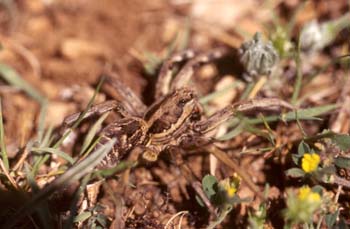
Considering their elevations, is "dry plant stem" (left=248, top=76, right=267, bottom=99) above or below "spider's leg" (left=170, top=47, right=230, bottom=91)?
below

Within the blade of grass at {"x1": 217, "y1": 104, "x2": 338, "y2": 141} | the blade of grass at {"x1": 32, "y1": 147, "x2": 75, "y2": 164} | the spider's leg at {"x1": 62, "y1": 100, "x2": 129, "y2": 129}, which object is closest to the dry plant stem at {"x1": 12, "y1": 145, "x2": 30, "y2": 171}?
the blade of grass at {"x1": 32, "y1": 147, "x2": 75, "y2": 164}

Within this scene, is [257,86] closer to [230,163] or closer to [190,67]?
[190,67]

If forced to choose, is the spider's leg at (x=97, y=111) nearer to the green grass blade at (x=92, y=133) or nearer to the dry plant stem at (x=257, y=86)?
the green grass blade at (x=92, y=133)

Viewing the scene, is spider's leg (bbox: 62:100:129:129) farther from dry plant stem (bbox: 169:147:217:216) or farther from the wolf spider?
dry plant stem (bbox: 169:147:217:216)

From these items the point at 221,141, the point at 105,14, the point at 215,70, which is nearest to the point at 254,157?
the point at 221,141

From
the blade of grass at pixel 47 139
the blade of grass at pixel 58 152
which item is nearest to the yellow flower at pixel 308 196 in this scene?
the blade of grass at pixel 58 152

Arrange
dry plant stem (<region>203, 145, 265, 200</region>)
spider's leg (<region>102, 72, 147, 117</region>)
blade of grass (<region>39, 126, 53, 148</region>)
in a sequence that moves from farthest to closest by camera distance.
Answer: spider's leg (<region>102, 72, 147, 117</region>)
blade of grass (<region>39, 126, 53, 148</region>)
dry plant stem (<region>203, 145, 265, 200</region>)
